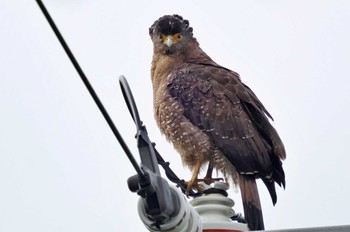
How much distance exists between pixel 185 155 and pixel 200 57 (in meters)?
1.29

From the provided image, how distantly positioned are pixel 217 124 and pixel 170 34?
1.28 meters

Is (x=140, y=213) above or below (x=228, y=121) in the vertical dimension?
below

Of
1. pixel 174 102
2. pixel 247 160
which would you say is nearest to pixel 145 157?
pixel 247 160

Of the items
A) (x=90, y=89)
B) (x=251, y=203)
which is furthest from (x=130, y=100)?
(x=251, y=203)

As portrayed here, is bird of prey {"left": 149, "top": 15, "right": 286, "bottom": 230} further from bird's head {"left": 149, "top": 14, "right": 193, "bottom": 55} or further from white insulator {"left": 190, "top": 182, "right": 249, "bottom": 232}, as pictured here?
white insulator {"left": 190, "top": 182, "right": 249, "bottom": 232}

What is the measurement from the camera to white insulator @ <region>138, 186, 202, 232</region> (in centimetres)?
399

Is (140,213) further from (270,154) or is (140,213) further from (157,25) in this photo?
(157,25)

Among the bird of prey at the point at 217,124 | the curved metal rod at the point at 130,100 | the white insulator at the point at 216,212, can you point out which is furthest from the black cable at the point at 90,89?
the bird of prey at the point at 217,124

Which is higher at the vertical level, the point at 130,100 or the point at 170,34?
the point at 170,34

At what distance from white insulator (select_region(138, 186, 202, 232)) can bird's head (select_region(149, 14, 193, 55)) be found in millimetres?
5032

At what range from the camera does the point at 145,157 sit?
13.2 feet

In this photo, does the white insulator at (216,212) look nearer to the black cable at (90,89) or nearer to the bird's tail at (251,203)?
A: the black cable at (90,89)

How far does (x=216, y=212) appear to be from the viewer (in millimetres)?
5246

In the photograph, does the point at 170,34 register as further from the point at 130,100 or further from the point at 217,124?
the point at 130,100
